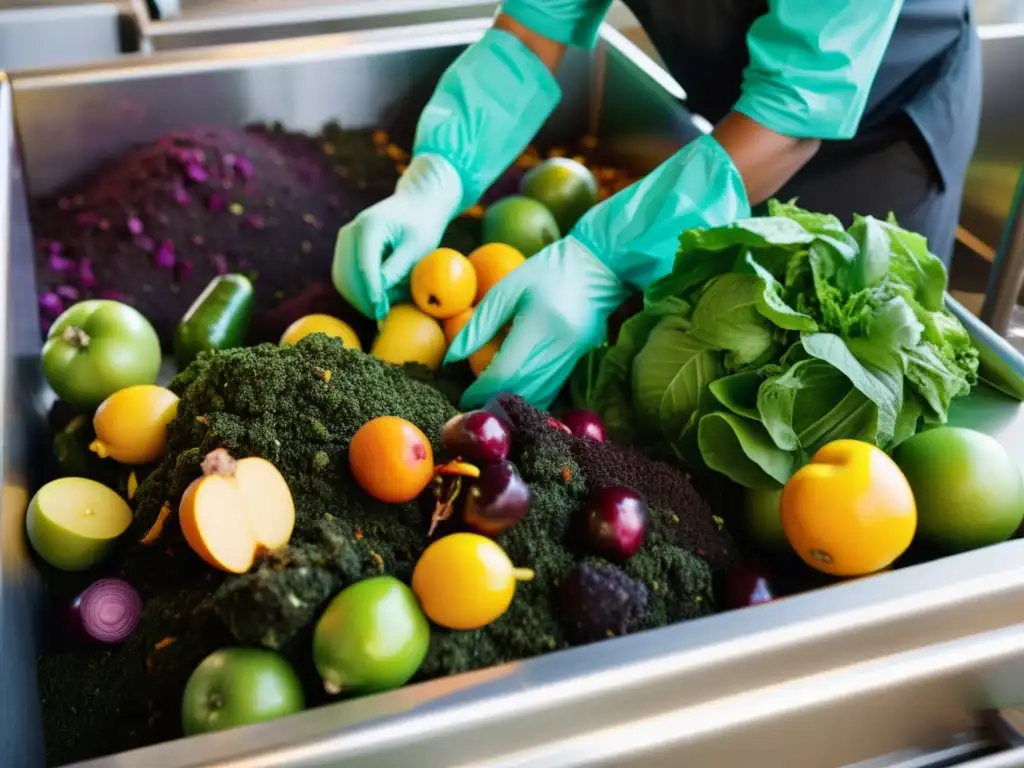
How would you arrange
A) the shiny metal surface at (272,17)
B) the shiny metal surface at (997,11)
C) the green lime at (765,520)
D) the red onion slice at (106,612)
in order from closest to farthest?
1. the red onion slice at (106,612)
2. the green lime at (765,520)
3. the shiny metal surface at (272,17)
4. the shiny metal surface at (997,11)

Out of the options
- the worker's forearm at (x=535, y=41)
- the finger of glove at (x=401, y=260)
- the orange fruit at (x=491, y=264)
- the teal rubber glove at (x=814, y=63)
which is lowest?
the finger of glove at (x=401, y=260)

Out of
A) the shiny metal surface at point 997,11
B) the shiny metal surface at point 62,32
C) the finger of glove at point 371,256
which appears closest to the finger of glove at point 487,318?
the finger of glove at point 371,256

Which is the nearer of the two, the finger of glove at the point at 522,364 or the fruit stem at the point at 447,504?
Answer: the fruit stem at the point at 447,504

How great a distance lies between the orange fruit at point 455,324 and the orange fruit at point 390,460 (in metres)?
0.41

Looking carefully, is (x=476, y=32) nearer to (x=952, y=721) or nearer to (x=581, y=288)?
(x=581, y=288)

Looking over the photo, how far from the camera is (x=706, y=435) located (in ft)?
3.16

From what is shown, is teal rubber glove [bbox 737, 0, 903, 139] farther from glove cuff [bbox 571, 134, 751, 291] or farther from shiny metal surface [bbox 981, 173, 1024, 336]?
shiny metal surface [bbox 981, 173, 1024, 336]

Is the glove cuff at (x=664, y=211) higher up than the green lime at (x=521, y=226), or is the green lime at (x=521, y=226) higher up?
the glove cuff at (x=664, y=211)

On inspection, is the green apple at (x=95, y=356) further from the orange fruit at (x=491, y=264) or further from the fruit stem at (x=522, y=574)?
the fruit stem at (x=522, y=574)

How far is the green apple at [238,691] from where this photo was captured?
661mm

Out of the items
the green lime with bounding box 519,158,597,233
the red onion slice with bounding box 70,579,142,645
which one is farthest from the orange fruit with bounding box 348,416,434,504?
the green lime with bounding box 519,158,597,233

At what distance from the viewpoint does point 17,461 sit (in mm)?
907

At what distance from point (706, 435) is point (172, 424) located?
563 millimetres

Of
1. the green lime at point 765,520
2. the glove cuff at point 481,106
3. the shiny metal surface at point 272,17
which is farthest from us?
the shiny metal surface at point 272,17
